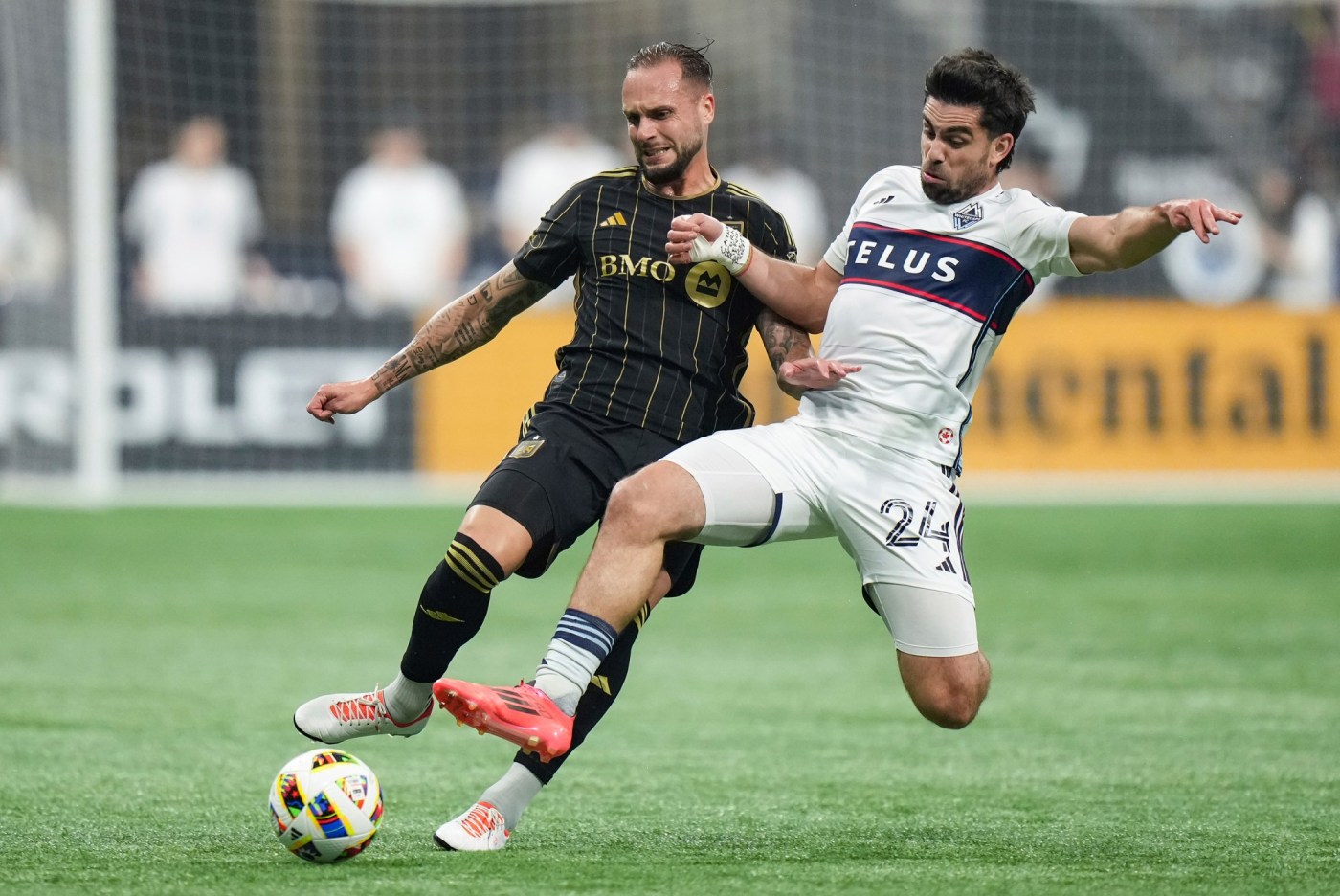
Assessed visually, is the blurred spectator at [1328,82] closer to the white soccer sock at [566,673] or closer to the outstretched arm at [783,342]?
the outstretched arm at [783,342]

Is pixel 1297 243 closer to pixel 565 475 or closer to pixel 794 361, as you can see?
pixel 794 361

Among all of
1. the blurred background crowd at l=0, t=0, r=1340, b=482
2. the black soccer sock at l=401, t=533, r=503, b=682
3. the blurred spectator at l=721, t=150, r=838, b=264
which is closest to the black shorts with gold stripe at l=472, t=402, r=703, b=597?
the black soccer sock at l=401, t=533, r=503, b=682

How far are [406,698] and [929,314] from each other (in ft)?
6.28

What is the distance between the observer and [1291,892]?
496cm

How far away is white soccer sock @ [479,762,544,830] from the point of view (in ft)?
18.4

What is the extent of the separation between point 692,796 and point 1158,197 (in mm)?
16198

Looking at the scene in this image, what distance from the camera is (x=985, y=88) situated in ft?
18.4

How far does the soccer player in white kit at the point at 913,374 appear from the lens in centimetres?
556

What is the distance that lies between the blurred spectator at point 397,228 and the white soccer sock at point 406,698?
1154 centimetres

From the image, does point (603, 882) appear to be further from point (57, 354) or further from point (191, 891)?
point (57, 354)

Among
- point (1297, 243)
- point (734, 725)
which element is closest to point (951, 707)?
point (734, 725)

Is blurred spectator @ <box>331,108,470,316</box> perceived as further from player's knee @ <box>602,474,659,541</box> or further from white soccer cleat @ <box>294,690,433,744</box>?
player's knee @ <box>602,474,659,541</box>

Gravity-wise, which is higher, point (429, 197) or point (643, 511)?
point (643, 511)

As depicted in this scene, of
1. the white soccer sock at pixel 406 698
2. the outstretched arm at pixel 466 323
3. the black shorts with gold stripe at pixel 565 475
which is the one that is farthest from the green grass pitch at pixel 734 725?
the outstretched arm at pixel 466 323
